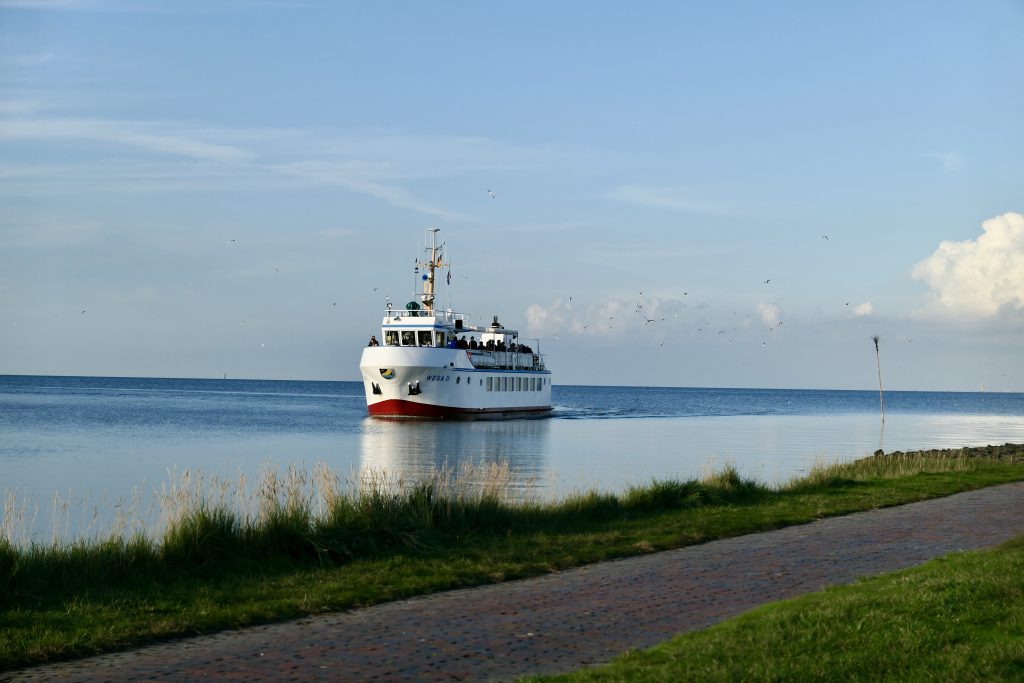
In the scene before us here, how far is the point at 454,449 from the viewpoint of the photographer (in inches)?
1919

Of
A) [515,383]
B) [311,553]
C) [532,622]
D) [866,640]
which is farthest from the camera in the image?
[515,383]

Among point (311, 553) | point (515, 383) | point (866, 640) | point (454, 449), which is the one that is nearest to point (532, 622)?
point (866, 640)

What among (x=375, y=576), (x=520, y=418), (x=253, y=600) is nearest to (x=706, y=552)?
(x=375, y=576)

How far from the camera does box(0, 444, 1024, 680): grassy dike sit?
9.92m

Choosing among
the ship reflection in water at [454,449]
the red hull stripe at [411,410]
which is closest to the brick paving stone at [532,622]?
the ship reflection in water at [454,449]

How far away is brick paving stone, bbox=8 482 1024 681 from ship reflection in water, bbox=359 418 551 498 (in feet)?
19.9

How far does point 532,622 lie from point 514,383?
75120mm

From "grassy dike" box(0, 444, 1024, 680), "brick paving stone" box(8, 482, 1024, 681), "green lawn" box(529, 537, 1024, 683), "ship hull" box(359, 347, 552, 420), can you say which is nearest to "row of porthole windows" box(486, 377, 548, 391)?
"ship hull" box(359, 347, 552, 420)

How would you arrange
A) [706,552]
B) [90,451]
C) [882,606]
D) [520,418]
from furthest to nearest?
[520,418] < [90,451] < [706,552] < [882,606]

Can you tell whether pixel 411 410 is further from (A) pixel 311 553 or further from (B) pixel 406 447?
(A) pixel 311 553

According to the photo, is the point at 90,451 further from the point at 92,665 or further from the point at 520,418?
the point at 520,418

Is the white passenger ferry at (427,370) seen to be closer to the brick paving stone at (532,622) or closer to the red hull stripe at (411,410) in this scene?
the red hull stripe at (411,410)

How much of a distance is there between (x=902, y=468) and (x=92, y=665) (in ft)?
79.1

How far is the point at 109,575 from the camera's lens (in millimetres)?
11695
